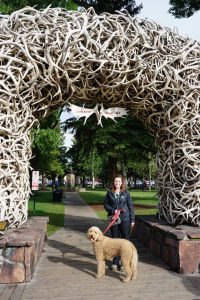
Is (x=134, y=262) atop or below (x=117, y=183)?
below

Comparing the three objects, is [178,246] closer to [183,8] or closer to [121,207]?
[121,207]

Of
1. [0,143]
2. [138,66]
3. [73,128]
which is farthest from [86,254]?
[73,128]

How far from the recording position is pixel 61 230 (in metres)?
11.4

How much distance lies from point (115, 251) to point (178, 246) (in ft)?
3.71

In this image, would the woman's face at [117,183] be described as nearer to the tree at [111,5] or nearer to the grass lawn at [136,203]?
the grass lawn at [136,203]

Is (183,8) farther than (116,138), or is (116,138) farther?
(183,8)

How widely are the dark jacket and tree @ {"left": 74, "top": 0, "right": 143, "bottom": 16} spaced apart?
1546cm

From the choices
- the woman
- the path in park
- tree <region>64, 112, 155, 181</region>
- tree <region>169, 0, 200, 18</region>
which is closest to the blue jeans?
the woman

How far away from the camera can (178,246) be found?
6375mm

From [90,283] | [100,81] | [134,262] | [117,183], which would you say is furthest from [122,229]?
[100,81]

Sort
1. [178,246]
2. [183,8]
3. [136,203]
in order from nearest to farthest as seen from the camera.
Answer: [178,246] < [183,8] < [136,203]

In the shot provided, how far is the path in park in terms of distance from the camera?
5.30 metres

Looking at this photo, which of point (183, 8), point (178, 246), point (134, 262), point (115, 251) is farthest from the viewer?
point (183, 8)

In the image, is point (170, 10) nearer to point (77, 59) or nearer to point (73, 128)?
point (73, 128)
